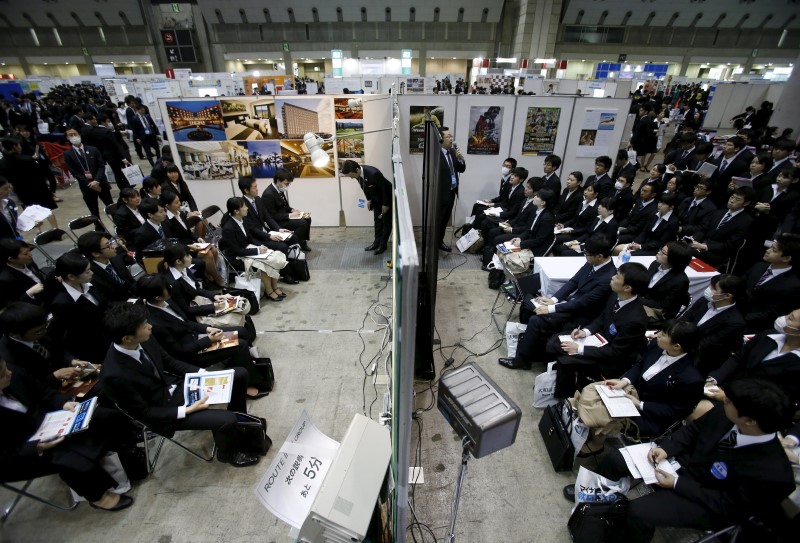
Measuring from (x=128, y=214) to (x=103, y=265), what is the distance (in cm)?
143

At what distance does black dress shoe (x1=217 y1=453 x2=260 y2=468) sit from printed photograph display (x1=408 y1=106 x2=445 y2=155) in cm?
523

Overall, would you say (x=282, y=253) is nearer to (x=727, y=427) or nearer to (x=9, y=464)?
(x=9, y=464)

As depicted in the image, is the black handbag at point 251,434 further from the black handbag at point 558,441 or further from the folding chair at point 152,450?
the black handbag at point 558,441

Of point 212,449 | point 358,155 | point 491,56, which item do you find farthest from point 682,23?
point 212,449

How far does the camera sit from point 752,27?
23781 millimetres

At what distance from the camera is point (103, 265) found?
338 cm

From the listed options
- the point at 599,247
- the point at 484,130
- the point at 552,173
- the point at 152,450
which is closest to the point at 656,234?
the point at 552,173

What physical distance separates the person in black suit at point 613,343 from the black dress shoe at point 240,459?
2653 mm

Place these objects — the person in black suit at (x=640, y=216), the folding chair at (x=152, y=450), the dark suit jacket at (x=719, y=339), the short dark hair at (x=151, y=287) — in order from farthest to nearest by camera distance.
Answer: the person in black suit at (x=640, y=216) < the dark suit jacket at (x=719, y=339) < the short dark hair at (x=151, y=287) < the folding chair at (x=152, y=450)

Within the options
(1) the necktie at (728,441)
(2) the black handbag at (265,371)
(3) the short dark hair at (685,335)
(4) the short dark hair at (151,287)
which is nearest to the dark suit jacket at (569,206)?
(3) the short dark hair at (685,335)

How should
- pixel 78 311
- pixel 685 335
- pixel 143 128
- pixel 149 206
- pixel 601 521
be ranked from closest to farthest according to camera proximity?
pixel 601 521 → pixel 685 335 → pixel 78 311 → pixel 149 206 → pixel 143 128

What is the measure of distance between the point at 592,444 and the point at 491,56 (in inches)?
1038

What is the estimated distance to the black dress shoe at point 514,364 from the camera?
384 centimetres

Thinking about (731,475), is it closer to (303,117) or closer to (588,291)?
(588,291)
